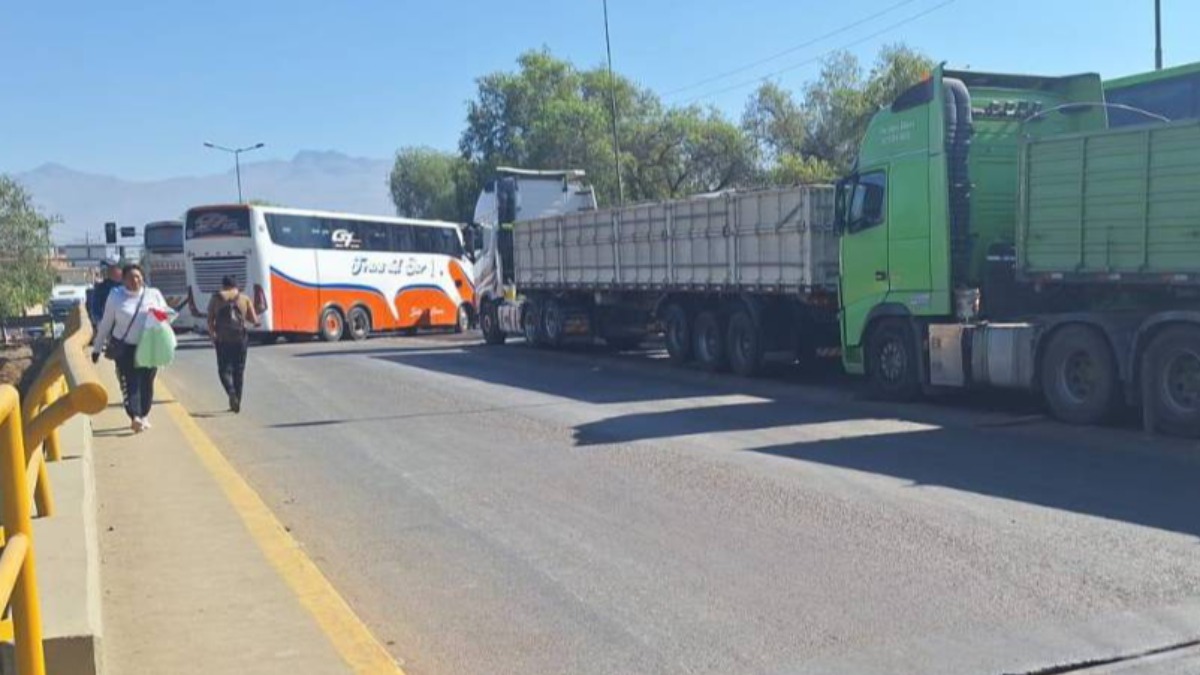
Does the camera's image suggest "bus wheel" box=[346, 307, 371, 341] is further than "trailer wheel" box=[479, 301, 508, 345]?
Yes

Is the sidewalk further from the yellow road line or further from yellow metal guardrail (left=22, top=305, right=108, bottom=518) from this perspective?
yellow metal guardrail (left=22, top=305, right=108, bottom=518)

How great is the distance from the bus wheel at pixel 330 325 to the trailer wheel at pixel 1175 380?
951 inches

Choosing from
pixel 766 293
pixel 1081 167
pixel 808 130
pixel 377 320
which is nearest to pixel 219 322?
pixel 766 293

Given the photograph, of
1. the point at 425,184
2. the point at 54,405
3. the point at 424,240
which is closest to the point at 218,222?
the point at 424,240

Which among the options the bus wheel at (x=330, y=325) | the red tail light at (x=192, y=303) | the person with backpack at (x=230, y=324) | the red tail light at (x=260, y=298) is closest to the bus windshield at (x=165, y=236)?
the red tail light at (x=192, y=303)

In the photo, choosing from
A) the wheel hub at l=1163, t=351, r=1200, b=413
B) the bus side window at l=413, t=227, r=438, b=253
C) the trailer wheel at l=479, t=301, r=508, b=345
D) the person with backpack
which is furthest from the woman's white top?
the bus side window at l=413, t=227, r=438, b=253

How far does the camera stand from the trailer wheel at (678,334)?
19.1 metres

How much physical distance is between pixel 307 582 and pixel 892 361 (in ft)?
31.6

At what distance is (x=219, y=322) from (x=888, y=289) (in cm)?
806

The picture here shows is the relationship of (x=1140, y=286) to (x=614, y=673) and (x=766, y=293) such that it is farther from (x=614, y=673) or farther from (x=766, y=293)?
(x=614, y=673)

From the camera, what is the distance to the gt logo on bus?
31.7 m

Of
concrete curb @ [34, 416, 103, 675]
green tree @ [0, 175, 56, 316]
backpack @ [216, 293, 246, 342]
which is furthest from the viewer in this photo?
green tree @ [0, 175, 56, 316]

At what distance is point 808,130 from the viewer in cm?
5512

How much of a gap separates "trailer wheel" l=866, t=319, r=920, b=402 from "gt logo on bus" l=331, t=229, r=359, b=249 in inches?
805
